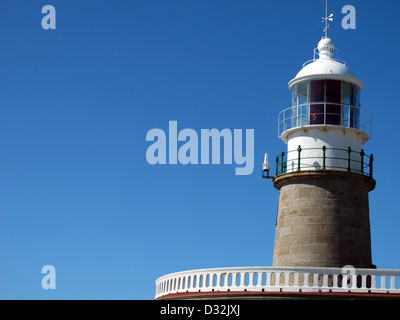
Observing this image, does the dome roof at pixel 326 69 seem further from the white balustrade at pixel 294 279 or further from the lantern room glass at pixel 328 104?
the white balustrade at pixel 294 279

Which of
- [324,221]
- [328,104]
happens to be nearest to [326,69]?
[328,104]

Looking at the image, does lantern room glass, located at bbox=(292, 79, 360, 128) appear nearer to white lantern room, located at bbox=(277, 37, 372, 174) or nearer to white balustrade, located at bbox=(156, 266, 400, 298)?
white lantern room, located at bbox=(277, 37, 372, 174)

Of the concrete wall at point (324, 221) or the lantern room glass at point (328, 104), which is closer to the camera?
the concrete wall at point (324, 221)

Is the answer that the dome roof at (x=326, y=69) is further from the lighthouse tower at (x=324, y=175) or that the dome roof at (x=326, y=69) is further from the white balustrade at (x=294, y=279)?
the white balustrade at (x=294, y=279)

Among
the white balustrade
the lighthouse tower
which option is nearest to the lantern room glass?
the lighthouse tower

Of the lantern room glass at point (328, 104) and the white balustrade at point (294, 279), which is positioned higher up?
the lantern room glass at point (328, 104)

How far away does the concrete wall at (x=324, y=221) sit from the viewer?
98.6ft

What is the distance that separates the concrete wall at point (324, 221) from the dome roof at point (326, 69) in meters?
3.68

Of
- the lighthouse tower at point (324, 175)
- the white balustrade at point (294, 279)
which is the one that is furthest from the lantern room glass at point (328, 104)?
the white balustrade at point (294, 279)

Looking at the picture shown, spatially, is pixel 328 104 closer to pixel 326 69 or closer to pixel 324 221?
pixel 326 69
